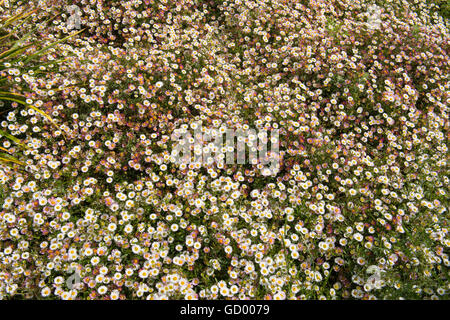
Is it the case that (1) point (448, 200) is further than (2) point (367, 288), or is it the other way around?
(1) point (448, 200)

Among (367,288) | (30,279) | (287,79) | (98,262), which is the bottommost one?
(30,279)

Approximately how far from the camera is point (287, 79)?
5273 millimetres

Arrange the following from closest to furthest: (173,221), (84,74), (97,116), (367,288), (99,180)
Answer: (367,288) → (173,221) → (99,180) → (97,116) → (84,74)

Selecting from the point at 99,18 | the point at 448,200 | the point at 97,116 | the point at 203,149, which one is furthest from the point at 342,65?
the point at 99,18

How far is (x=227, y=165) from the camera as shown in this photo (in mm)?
4070

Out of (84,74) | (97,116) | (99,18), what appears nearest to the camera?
(97,116)

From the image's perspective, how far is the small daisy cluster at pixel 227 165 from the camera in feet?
10.4

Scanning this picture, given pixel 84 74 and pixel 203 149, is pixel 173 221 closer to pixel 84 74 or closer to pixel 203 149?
pixel 203 149

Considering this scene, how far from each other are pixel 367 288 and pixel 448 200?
6.00ft

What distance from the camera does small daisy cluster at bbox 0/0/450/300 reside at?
3166 millimetres

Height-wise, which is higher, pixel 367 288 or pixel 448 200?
pixel 448 200

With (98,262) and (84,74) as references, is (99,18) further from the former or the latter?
(98,262)

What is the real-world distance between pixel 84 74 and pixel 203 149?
2195 millimetres

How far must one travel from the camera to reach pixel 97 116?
4250 millimetres
